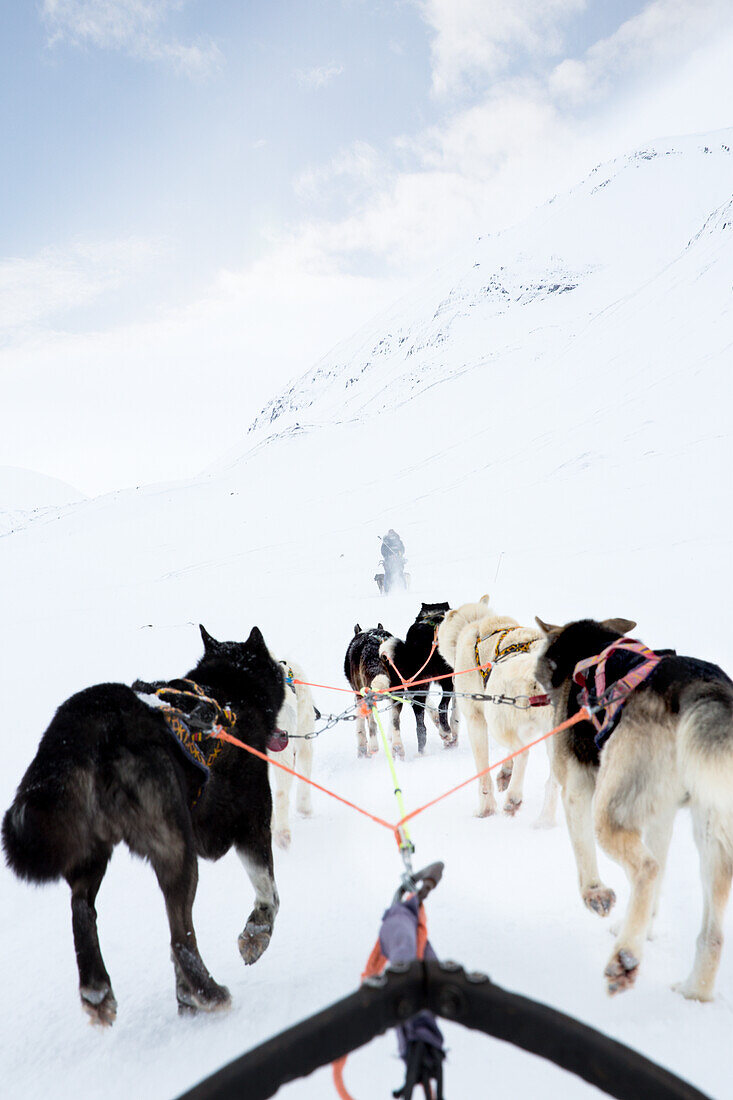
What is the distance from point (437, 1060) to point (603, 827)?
1.51 m

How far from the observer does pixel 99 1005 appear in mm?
1958

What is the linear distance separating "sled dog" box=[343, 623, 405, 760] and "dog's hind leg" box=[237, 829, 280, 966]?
2.80m

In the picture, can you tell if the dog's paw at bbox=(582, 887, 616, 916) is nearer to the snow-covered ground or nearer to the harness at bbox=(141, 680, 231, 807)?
the snow-covered ground

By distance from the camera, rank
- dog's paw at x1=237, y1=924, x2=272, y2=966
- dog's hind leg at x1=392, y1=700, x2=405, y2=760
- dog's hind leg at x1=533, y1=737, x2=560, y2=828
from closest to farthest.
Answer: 1. dog's paw at x1=237, y1=924, x2=272, y2=966
2. dog's hind leg at x1=533, y1=737, x2=560, y2=828
3. dog's hind leg at x1=392, y1=700, x2=405, y2=760

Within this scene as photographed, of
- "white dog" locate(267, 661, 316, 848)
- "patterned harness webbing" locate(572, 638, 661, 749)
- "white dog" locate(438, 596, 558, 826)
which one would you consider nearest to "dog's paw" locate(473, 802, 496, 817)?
"white dog" locate(438, 596, 558, 826)

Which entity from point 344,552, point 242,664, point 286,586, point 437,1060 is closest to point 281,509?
point 344,552

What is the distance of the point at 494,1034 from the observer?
924mm

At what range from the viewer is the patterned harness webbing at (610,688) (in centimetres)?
236

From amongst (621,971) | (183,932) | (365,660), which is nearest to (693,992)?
(621,971)

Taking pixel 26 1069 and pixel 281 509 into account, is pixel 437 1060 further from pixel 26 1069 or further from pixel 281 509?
pixel 281 509

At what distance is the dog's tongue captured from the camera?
129 inches

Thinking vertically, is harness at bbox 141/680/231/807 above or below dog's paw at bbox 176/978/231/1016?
above

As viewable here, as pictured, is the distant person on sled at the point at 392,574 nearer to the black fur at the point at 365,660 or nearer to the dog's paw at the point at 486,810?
the black fur at the point at 365,660

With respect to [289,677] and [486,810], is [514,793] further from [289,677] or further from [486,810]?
[289,677]
